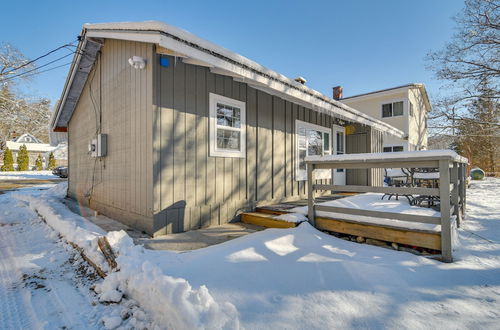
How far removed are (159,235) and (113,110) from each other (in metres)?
2.97

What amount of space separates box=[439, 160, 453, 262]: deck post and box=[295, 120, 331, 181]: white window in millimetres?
3341

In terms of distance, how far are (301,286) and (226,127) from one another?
3.11 m

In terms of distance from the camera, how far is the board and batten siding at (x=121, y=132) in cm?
370

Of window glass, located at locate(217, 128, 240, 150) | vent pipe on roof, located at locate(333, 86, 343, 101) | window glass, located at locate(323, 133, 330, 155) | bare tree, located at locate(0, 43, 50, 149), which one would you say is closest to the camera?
window glass, located at locate(217, 128, 240, 150)

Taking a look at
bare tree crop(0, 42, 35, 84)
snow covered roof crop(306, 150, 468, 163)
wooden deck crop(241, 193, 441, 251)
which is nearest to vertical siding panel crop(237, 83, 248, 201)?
wooden deck crop(241, 193, 441, 251)

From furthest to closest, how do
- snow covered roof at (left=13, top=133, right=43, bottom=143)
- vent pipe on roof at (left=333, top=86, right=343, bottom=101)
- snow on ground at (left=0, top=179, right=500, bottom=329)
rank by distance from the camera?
snow covered roof at (left=13, top=133, right=43, bottom=143), vent pipe on roof at (left=333, top=86, right=343, bottom=101), snow on ground at (left=0, top=179, right=500, bottom=329)

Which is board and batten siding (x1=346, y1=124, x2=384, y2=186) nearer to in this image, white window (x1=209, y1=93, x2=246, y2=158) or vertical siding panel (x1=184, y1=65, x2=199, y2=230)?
white window (x1=209, y1=93, x2=246, y2=158)

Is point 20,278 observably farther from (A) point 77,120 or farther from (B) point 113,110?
(A) point 77,120

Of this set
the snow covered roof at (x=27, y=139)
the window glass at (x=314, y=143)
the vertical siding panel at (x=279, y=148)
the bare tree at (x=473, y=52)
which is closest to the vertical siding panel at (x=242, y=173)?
the vertical siding panel at (x=279, y=148)

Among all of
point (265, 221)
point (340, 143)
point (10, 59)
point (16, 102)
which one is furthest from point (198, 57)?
point (16, 102)

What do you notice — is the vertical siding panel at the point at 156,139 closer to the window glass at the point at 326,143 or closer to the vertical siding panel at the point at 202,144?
the vertical siding panel at the point at 202,144

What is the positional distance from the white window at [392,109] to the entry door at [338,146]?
7.87 metres

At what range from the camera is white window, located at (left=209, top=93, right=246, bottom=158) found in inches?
167

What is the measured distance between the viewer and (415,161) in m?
3.06
